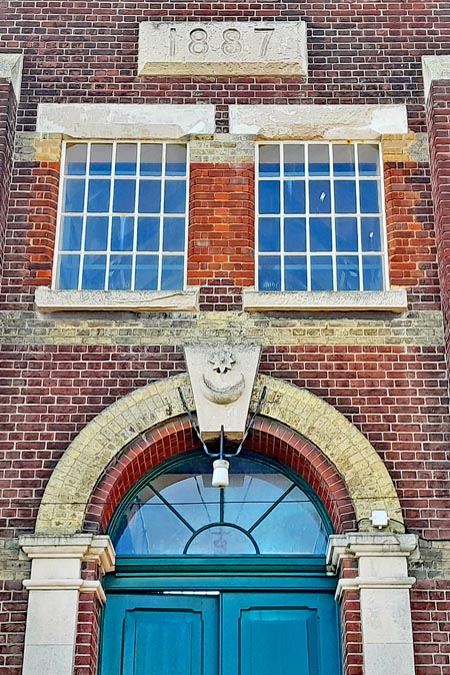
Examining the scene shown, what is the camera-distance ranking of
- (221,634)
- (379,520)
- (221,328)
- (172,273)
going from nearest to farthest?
1. (379,520)
2. (221,634)
3. (221,328)
4. (172,273)

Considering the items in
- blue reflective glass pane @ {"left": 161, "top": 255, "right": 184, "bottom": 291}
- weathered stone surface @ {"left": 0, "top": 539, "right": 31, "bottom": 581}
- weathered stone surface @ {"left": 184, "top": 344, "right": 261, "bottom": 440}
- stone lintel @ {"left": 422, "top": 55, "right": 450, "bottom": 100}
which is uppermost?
stone lintel @ {"left": 422, "top": 55, "right": 450, "bottom": 100}

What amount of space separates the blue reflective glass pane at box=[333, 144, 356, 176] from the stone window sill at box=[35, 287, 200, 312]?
2.10 metres

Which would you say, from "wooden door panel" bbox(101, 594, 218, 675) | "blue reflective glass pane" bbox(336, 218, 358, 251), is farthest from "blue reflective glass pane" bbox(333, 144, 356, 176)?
"wooden door panel" bbox(101, 594, 218, 675)

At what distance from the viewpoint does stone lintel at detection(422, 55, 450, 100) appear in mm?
11665

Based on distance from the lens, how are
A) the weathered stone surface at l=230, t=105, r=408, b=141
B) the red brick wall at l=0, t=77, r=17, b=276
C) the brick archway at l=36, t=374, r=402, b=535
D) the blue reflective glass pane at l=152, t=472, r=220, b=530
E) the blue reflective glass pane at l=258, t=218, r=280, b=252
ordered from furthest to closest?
the weathered stone surface at l=230, t=105, r=408, b=141 < the blue reflective glass pane at l=258, t=218, r=280, b=252 < the red brick wall at l=0, t=77, r=17, b=276 < the blue reflective glass pane at l=152, t=472, r=220, b=530 < the brick archway at l=36, t=374, r=402, b=535

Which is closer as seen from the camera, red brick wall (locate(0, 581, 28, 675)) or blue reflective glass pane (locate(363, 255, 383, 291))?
red brick wall (locate(0, 581, 28, 675))

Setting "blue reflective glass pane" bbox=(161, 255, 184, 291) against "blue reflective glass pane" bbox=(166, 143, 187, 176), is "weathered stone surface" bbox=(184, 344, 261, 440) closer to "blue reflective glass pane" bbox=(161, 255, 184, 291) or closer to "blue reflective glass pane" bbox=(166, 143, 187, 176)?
"blue reflective glass pane" bbox=(161, 255, 184, 291)

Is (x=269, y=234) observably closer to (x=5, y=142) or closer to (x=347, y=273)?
(x=347, y=273)

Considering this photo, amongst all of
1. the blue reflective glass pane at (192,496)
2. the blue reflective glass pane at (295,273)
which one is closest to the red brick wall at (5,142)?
the blue reflective glass pane at (192,496)

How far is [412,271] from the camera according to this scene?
1105 cm

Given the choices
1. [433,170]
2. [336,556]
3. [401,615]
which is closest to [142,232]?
[433,170]

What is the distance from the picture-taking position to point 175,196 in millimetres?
11578

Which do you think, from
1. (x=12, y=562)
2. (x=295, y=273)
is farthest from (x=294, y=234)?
(x=12, y=562)

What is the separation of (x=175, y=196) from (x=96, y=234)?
2.87ft
